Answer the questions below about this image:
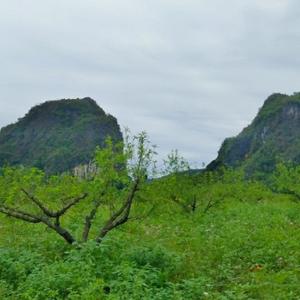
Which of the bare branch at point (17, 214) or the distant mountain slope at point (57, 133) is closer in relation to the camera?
the bare branch at point (17, 214)

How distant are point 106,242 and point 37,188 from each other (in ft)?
7.10

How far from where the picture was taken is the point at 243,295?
9266mm

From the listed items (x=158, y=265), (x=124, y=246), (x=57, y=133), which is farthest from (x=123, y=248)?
(x=57, y=133)

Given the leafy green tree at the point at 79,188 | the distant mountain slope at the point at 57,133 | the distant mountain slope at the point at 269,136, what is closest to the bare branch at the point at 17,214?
the leafy green tree at the point at 79,188

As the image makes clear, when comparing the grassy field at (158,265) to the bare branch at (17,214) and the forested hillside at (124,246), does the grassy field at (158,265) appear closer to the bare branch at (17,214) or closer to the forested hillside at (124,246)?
the forested hillside at (124,246)

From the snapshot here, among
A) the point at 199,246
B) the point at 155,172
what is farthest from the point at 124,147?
the point at 199,246

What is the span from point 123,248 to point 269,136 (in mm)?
138078

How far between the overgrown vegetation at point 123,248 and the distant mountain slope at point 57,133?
8145 centimetres

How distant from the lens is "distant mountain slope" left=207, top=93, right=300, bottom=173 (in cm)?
12618

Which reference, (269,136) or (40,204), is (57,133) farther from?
(40,204)

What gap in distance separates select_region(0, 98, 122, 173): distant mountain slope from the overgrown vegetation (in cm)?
8145

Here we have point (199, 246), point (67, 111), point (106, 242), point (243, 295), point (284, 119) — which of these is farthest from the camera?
point (284, 119)

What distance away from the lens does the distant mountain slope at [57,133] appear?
104562 millimetres

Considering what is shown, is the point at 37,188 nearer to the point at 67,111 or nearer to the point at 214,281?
the point at 214,281
